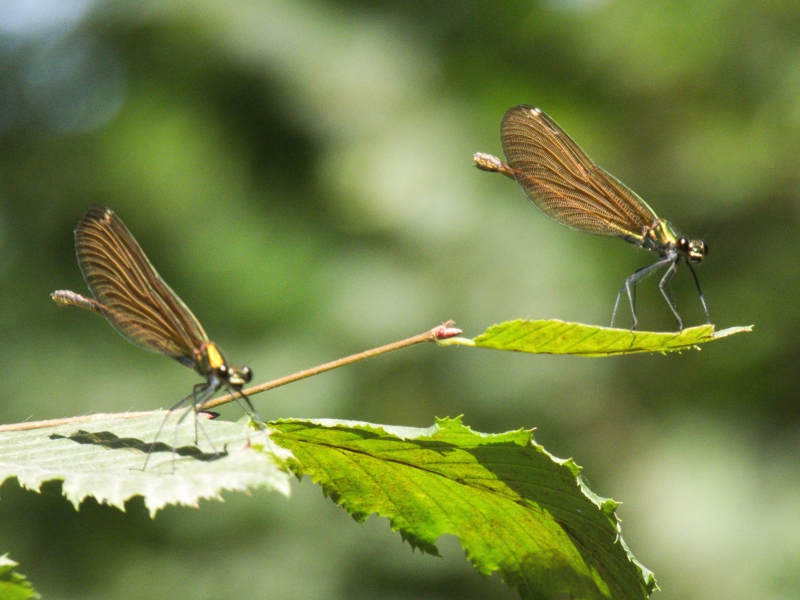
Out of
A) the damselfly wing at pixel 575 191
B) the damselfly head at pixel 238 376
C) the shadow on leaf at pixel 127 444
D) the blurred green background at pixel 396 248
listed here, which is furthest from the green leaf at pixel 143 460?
the blurred green background at pixel 396 248

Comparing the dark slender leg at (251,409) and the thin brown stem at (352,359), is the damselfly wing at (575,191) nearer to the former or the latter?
the thin brown stem at (352,359)

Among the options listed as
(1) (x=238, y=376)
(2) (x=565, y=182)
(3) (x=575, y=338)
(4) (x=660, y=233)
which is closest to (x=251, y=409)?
(1) (x=238, y=376)

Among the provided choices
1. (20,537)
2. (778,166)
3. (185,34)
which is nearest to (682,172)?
(778,166)

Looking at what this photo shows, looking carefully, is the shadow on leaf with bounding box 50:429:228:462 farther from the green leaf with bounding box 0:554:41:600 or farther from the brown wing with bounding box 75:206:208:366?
→ the green leaf with bounding box 0:554:41:600

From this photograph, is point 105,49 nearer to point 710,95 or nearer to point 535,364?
point 535,364

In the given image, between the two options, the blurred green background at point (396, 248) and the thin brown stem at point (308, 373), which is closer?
the thin brown stem at point (308, 373)

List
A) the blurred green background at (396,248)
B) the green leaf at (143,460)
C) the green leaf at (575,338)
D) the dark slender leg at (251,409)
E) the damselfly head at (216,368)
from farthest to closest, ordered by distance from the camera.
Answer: the blurred green background at (396,248) < the damselfly head at (216,368) < the dark slender leg at (251,409) < the green leaf at (575,338) < the green leaf at (143,460)

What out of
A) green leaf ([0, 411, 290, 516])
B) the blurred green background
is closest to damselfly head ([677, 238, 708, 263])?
green leaf ([0, 411, 290, 516])
